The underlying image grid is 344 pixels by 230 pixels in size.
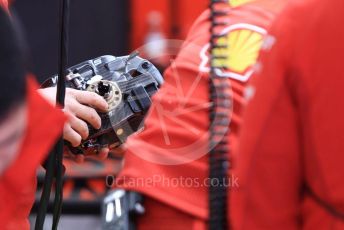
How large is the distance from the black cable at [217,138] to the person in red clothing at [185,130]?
1.28 ft

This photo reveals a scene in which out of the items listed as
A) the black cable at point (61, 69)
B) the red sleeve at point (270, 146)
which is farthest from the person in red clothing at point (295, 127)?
the black cable at point (61, 69)

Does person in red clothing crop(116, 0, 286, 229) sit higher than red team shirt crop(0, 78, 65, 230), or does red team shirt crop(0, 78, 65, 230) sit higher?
red team shirt crop(0, 78, 65, 230)

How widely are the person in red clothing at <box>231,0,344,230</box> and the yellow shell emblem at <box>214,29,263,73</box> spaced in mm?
501

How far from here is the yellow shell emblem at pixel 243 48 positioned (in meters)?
1.97

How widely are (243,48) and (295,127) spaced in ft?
1.95

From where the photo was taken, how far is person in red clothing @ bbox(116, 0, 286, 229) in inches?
78.5

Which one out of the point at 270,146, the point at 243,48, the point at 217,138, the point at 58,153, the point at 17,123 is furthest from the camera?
the point at 243,48

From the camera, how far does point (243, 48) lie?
6.54 ft

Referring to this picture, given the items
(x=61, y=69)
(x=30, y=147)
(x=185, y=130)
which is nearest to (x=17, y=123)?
(x=30, y=147)

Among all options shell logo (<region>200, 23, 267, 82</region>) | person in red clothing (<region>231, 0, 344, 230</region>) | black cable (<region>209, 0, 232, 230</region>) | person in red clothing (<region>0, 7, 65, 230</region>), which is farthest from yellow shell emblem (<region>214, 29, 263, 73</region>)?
person in red clothing (<region>0, 7, 65, 230</region>)

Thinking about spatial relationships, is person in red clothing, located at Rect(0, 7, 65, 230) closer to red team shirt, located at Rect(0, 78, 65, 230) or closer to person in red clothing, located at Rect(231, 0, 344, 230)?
red team shirt, located at Rect(0, 78, 65, 230)

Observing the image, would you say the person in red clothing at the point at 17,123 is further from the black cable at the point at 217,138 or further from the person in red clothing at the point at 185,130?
the person in red clothing at the point at 185,130

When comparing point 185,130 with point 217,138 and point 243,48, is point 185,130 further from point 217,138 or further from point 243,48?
point 217,138

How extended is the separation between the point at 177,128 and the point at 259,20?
320mm
